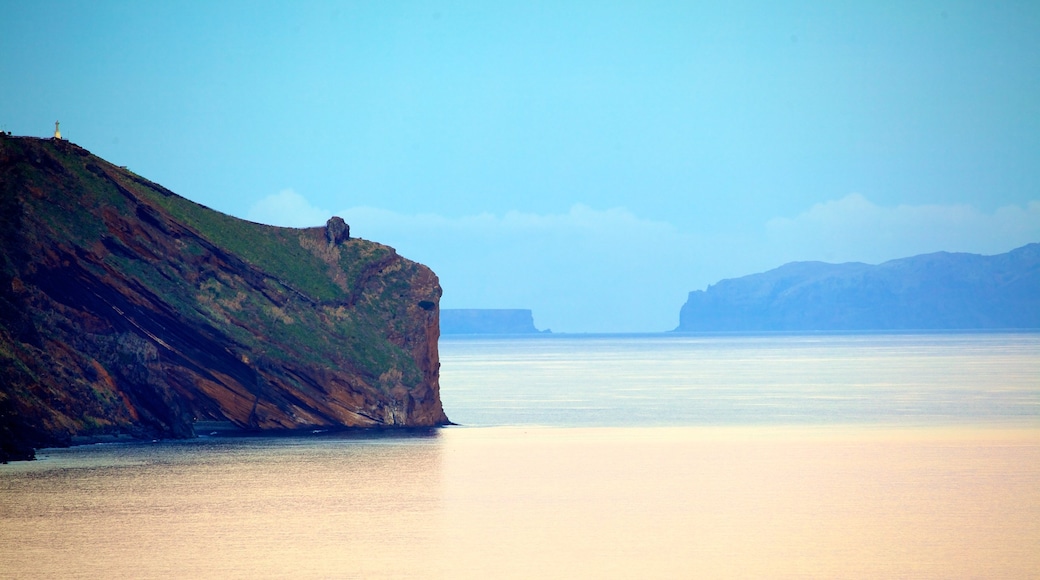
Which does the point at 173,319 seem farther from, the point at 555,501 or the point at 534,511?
the point at 534,511

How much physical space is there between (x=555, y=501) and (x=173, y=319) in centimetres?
3281

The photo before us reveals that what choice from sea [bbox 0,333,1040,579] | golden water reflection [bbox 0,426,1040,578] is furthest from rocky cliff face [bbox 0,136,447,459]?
golden water reflection [bbox 0,426,1040,578]

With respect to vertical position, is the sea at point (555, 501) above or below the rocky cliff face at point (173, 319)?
below

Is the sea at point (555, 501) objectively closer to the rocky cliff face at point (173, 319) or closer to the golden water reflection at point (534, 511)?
the golden water reflection at point (534, 511)

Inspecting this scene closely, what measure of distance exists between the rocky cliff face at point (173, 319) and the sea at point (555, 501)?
353cm

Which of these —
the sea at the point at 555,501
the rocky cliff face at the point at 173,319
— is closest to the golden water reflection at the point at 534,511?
the sea at the point at 555,501

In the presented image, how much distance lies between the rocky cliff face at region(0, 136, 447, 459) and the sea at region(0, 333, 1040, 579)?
3.53 meters

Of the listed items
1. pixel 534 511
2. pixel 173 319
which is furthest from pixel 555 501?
pixel 173 319

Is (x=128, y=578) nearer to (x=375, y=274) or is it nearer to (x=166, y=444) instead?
(x=166, y=444)

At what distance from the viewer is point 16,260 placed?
70.2 metres

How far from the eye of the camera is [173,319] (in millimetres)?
73375

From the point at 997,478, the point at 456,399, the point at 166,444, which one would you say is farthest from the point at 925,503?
the point at 456,399

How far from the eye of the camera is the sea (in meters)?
36.3

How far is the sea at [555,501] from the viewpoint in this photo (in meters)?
36.3
